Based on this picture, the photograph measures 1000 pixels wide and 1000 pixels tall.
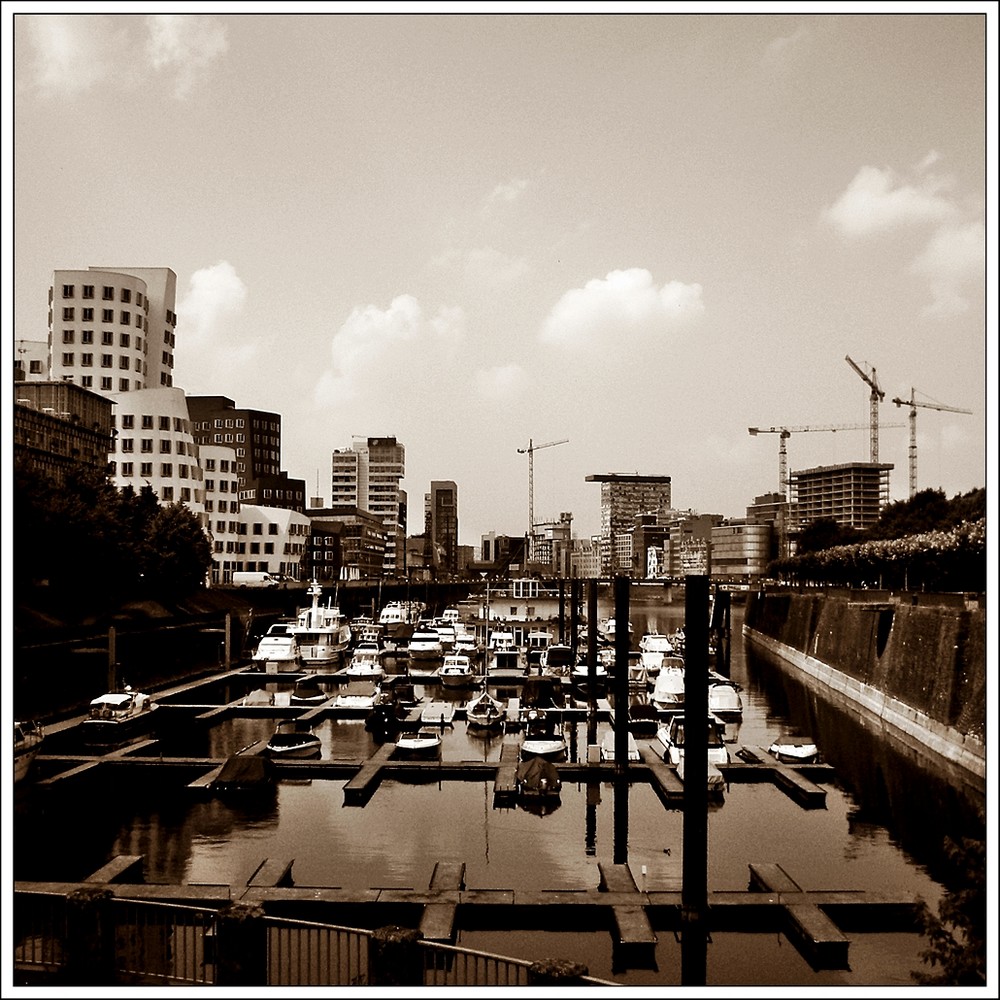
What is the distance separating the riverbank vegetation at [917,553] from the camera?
66.2m

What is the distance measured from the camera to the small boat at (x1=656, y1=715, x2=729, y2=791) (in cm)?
3812

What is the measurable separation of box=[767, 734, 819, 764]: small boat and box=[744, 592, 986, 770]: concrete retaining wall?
6.12 meters

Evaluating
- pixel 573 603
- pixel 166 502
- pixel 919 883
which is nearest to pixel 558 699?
pixel 573 603

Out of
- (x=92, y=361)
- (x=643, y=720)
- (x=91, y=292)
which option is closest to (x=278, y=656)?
(x=643, y=720)

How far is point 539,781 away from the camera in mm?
36531

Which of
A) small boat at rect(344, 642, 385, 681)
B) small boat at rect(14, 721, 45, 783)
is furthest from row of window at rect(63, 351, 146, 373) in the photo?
small boat at rect(14, 721, 45, 783)

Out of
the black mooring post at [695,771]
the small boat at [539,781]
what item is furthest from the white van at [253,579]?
the black mooring post at [695,771]

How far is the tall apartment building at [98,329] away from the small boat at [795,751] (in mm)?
109979

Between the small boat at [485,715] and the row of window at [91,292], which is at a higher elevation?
the row of window at [91,292]

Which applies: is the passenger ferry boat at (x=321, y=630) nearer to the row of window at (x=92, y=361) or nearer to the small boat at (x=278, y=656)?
the small boat at (x=278, y=656)

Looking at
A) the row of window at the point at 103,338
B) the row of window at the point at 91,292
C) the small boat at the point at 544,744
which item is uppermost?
the row of window at the point at 91,292

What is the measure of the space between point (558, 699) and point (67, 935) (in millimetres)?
42789

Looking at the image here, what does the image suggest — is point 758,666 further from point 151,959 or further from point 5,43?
point 5,43

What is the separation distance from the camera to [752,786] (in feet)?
130
